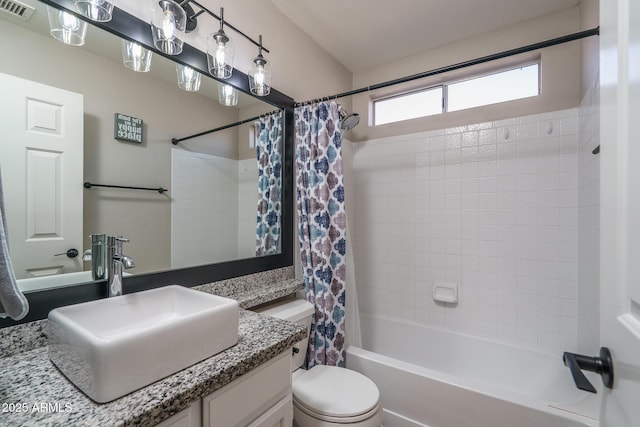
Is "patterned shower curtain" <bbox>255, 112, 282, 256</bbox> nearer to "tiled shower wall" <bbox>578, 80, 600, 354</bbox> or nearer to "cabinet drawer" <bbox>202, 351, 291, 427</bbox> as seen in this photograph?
"cabinet drawer" <bbox>202, 351, 291, 427</bbox>

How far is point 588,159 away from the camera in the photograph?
1626 millimetres

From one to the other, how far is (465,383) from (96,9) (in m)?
2.30

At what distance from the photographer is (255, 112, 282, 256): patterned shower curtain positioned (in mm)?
1771

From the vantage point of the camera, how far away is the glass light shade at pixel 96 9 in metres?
0.97

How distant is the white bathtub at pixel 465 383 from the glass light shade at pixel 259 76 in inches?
67.6

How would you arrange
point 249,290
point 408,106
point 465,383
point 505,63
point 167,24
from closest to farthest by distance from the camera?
point 167,24 → point 465,383 → point 249,290 → point 505,63 → point 408,106

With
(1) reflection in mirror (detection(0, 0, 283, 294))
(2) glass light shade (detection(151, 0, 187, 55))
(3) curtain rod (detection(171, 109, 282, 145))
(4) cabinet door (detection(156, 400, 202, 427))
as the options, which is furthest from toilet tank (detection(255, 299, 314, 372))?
(2) glass light shade (detection(151, 0, 187, 55))

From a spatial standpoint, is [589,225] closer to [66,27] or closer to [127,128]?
[127,128]

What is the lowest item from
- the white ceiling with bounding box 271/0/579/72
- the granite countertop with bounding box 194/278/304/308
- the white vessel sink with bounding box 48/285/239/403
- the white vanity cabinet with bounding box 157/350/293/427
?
the white vanity cabinet with bounding box 157/350/293/427

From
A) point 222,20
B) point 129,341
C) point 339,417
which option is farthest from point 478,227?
point 129,341

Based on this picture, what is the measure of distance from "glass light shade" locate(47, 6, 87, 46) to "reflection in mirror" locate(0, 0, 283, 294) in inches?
1.0

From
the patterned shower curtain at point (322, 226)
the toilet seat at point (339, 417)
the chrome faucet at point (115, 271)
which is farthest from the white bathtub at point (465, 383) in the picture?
the chrome faucet at point (115, 271)

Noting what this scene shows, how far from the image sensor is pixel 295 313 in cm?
159

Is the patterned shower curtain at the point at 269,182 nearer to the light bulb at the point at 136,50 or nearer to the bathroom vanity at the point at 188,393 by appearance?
the light bulb at the point at 136,50
